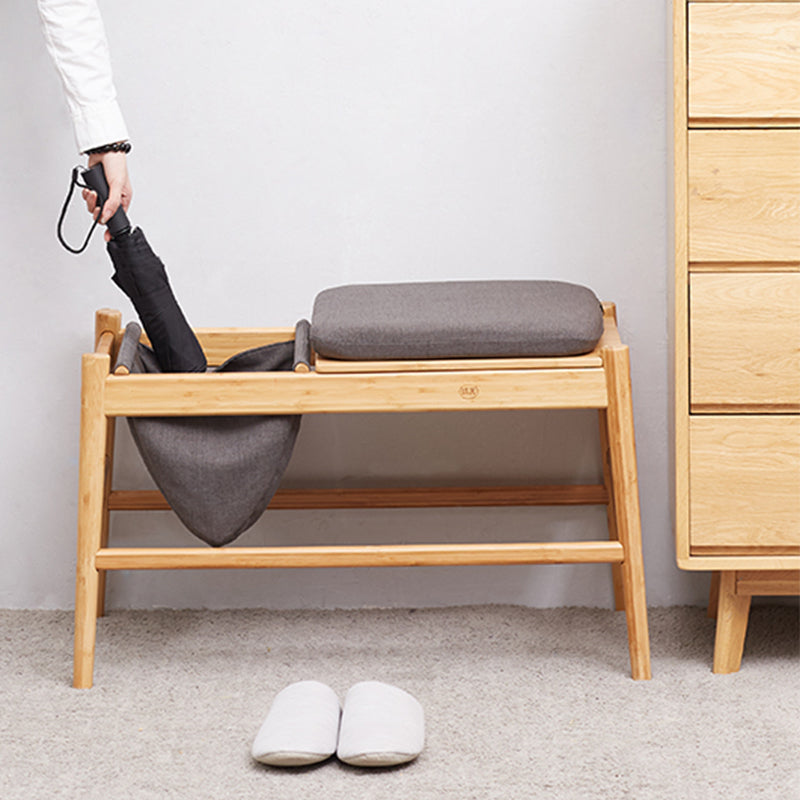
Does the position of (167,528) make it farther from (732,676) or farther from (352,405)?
(732,676)

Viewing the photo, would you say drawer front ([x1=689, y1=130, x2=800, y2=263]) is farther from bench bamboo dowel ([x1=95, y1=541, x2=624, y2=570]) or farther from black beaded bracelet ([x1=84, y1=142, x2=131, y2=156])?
black beaded bracelet ([x1=84, y1=142, x2=131, y2=156])

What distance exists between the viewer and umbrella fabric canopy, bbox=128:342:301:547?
51.9 inches

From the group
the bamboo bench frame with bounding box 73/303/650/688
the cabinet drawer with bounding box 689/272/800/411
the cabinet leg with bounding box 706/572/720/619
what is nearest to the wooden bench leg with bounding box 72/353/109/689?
the bamboo bench frame with bounding box 73/303/650/688

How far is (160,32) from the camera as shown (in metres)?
1.59

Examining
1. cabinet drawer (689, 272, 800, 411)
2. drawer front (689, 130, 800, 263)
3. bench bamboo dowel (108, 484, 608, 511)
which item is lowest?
bench bamboo dowel (108, 484, 608, 511)

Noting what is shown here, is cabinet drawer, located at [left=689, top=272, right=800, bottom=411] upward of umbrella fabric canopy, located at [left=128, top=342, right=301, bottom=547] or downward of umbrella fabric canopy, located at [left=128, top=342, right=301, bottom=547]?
upward

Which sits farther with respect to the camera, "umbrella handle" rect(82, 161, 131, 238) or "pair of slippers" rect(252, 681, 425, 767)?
"umbrella handle" rect(82, 161, 131, 238)

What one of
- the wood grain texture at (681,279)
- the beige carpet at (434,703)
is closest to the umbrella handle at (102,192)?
the beige carpet at (434,703)

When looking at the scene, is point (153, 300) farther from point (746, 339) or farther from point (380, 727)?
point (746, 339)

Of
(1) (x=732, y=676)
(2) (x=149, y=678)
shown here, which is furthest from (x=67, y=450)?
(1) (x=732, y=676)

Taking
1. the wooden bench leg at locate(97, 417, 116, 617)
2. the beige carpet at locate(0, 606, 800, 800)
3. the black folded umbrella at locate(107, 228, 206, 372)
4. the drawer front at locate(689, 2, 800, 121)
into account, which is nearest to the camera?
the beige carpet at locate(0, 606, 800, 800)

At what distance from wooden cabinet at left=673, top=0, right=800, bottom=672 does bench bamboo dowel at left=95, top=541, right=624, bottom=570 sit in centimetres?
14

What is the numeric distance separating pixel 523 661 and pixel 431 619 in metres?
0.23

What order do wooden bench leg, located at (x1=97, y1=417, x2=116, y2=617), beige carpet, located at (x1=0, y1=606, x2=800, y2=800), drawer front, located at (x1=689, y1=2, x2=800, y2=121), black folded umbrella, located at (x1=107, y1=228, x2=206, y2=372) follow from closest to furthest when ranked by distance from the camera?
beige carpet, located at (x1=0, y1=606, x2=800, y2=800), drawer front, located at (x1=689, y1=2, x2=800, y2=121), black folded umbrella, located at (x1=107, y1=228, x2=206, y2=372), wooden bench leg, located at (x1=97, y1=417, x2=116, y2=617)
